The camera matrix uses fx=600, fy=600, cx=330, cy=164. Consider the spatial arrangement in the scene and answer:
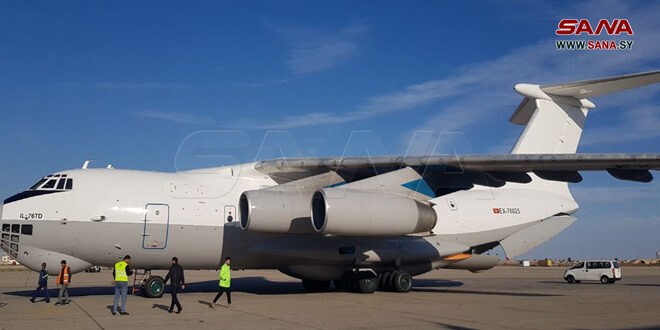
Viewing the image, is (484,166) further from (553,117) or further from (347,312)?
(347,312)

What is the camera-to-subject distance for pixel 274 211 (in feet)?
36.0

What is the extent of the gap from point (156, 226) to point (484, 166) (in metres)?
6.32

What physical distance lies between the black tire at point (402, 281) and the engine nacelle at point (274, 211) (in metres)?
2.48

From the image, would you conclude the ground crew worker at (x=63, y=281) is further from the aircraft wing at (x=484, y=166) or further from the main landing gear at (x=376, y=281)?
the main landing gear at (x=376, y=281)

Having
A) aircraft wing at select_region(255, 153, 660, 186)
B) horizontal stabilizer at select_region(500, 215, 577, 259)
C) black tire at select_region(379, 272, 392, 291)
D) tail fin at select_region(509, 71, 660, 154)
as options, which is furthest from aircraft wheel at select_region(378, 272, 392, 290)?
tail fin at select_region(509, 71, 660, 154)

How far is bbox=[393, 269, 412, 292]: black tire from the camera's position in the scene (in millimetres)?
12750

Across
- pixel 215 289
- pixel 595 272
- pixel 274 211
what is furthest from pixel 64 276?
pixel 595 272

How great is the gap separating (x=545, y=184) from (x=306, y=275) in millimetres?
6857

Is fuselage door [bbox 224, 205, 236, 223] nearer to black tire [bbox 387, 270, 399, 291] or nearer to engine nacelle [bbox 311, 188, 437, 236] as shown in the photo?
engine nacelle [bbox 311, 188, 437, 236]

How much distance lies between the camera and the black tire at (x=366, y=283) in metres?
12.6

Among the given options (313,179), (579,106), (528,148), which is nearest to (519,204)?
(528,148)

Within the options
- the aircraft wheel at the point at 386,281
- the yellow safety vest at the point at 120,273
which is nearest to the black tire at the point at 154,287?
the yellow safety vest at the point at 120,273

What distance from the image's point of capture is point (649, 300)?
11883 mm

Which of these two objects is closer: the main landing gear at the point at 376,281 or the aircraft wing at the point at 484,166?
the aircraft wing at the point at 484,166
